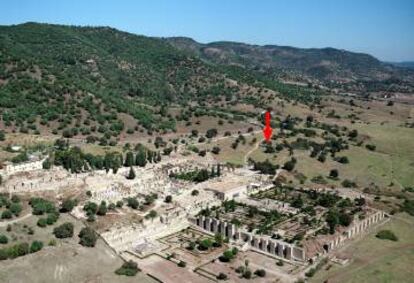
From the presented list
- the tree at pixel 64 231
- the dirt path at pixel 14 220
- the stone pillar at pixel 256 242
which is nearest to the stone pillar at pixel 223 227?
the stone pillar at pixel 256 242

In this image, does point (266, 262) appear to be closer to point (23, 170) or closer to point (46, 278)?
point (46, 278)

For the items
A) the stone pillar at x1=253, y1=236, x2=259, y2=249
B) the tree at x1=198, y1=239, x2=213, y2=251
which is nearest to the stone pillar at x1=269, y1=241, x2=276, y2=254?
the stone pillar at x1=253, y1=236, x2=259, y2=249

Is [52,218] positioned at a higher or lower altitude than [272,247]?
higher

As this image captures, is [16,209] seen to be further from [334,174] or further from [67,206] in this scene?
[334,174]

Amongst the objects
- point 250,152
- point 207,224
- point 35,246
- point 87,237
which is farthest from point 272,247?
point 250,152

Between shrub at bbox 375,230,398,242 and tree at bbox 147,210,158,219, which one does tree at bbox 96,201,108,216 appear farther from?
shrub at bbox 375,230,398,242

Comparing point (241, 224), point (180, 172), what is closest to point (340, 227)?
point (241, 224)
